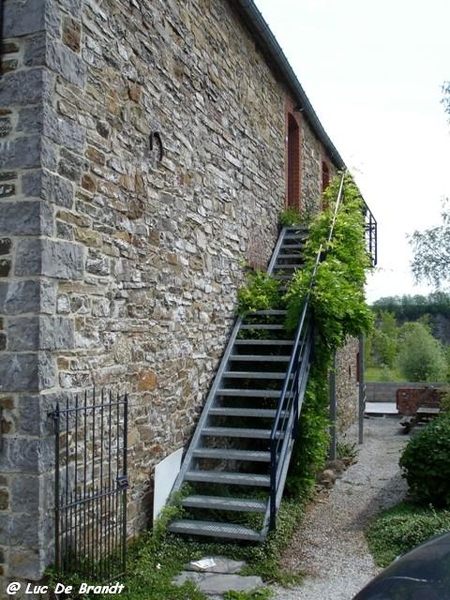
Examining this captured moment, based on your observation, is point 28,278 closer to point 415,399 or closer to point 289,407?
point 289,407

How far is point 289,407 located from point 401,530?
173 cm

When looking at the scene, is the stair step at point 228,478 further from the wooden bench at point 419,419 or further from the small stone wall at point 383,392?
the small stone wall at point 383,392

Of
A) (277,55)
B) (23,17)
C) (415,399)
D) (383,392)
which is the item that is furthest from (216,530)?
(383,392)

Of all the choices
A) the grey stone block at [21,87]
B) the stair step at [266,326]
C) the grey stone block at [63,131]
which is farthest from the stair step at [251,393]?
the grey stone block at [21,87]

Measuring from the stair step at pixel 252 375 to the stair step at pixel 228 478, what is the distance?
1.29m

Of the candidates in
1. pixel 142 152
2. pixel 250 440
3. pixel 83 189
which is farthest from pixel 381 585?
pixel 250 440

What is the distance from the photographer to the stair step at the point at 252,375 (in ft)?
23.5

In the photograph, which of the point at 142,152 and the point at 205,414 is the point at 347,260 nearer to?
the point at 205,414

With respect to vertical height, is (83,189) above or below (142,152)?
below

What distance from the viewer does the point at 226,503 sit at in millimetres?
5949

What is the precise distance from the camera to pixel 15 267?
4.21 m

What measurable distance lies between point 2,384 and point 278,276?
5.74 metres

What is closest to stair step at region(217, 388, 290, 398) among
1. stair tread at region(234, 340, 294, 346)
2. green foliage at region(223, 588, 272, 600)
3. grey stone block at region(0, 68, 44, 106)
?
stair tread at region(234, 340, 294, 346)

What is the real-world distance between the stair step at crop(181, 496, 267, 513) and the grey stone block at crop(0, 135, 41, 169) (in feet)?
11.6
